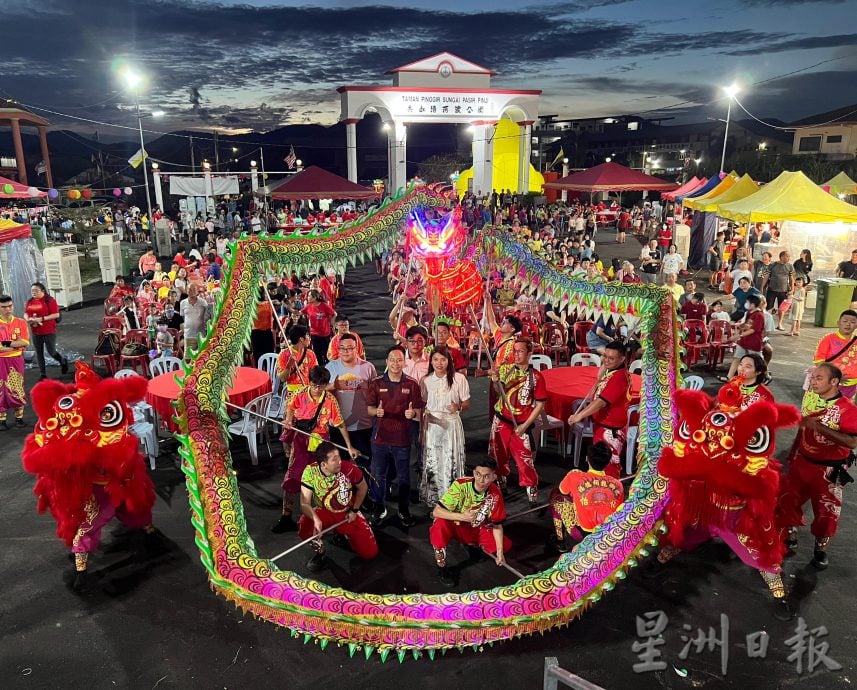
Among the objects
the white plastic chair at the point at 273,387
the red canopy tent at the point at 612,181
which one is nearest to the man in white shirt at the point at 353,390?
the white plastic chair at the point at 273,387

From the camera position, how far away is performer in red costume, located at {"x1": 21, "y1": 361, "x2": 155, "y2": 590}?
13.8 ft

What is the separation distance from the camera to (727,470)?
388 centimetres

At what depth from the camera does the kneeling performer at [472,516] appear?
421cm

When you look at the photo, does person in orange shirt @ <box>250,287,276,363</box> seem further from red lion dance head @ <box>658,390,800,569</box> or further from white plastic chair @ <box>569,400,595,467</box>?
red lion dance head @ <box>658,390,800,569</box>

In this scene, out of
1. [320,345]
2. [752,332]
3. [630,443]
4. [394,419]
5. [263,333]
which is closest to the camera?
[394,419]

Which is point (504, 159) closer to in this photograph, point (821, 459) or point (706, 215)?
point (706, 215)

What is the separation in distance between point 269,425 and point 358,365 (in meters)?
1.87

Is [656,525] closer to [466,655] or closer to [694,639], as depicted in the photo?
[694,639]

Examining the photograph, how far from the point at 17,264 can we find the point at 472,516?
10.7 metres

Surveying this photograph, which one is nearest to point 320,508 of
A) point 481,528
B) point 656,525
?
point 481,528

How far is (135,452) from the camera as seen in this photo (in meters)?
4.55

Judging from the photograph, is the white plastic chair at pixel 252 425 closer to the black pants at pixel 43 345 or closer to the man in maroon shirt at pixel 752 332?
the black pants at pixel 43 345

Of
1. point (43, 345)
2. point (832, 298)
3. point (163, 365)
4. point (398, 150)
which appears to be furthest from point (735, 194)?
point (398, 150)

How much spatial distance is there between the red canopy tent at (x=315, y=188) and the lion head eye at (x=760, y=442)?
41.8ft
